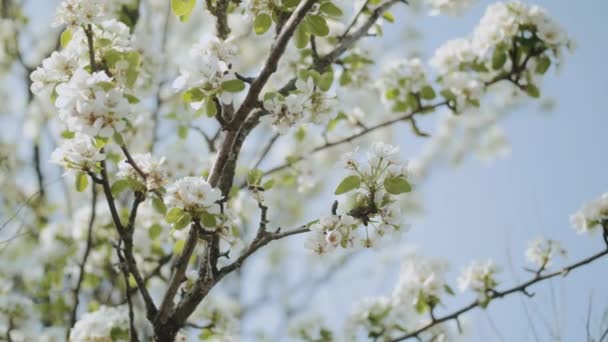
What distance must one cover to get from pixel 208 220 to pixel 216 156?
16.7 inches

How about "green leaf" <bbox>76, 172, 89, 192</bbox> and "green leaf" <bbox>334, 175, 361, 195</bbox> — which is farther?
"green leaf" <bbox>76, 172, 89, 192</bbox>

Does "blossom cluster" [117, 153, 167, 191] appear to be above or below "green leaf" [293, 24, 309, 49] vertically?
below

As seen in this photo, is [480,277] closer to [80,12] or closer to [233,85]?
[233,85]

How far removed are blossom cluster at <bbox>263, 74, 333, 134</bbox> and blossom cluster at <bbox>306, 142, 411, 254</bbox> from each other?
0.25 meters

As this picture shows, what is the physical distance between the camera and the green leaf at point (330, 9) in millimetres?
2014

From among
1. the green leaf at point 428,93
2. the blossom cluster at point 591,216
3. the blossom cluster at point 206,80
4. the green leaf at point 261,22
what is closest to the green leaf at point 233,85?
the blossom cluster at point 206,80

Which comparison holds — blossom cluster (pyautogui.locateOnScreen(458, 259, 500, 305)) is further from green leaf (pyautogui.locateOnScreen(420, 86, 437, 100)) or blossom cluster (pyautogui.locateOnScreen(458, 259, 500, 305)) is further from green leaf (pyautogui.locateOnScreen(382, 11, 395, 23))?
green leaf (pyautogui.locateOnScreen(382, 11, 395, 23))

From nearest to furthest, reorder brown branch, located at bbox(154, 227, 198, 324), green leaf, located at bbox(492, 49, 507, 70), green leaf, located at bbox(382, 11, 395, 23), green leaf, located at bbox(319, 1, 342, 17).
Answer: green leaf, located at bbox(319, 1, 342, 17) < brown branch, located at bbox(154, 227, 198, 324) < green leaf, located at bbox(382, 11, 395, 23) < green leaf, located at bbox(492, 49, 507, 70)

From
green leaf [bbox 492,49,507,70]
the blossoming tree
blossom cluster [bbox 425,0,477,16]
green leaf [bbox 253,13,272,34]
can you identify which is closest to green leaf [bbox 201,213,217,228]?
the blossoming tree

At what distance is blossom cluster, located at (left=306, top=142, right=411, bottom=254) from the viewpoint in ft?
5.82

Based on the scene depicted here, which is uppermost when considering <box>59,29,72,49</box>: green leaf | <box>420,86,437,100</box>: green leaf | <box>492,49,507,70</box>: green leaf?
<box>492,49,507,70</box>: green leaf

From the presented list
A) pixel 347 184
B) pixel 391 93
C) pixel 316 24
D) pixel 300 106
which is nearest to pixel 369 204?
pixel 347 184

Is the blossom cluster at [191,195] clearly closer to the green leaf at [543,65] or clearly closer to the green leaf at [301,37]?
the green leaf at [301,37]

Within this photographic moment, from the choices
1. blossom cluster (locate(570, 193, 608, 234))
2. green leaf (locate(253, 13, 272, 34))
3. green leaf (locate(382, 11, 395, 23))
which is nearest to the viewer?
green leaf (locate(253, 13, 272, 34))
